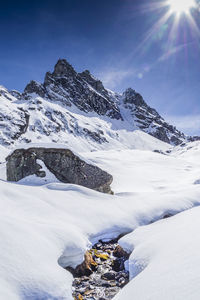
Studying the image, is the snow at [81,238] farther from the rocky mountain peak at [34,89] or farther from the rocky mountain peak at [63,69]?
the rocky mountain peak at [63,69]

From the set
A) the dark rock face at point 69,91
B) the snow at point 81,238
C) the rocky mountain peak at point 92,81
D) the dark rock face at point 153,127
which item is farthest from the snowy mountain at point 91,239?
the rocky mountain peak at point 92,81

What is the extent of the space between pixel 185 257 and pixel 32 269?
9.89ft

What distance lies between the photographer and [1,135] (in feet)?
244

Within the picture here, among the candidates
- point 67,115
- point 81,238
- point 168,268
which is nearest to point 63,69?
point 67,115

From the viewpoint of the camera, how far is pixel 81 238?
632 cm

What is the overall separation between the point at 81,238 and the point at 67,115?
111751 mm

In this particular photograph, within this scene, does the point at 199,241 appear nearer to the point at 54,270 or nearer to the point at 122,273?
the point at 122,273

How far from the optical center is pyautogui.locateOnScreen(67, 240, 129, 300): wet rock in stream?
4.91 metres

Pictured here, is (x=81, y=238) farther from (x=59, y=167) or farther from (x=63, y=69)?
(x=63, y=69)

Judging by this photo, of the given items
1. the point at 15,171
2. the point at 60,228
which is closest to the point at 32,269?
the point at 60,228

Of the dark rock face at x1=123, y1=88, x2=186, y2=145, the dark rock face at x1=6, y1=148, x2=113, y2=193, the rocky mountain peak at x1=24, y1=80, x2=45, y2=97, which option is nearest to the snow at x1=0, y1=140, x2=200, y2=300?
the dark rock face at x1=6, y1=148, x2=113, y2=193

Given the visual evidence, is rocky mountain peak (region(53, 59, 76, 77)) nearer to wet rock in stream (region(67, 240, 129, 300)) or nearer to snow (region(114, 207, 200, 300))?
wet rock in stream (region(67, 240, 129, 300))

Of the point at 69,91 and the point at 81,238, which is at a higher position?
the point at 69,91

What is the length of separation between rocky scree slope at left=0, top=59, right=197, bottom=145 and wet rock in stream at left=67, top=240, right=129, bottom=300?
244 feet
